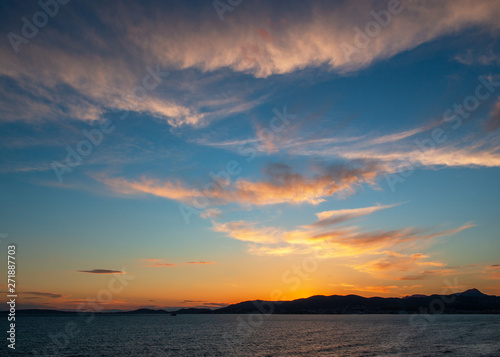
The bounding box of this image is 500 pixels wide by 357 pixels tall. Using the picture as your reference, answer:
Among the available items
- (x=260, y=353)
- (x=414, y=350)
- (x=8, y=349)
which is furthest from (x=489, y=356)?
(x=8, y=349)

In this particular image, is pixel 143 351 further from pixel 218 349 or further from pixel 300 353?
pixel 300 353

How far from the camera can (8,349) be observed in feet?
249

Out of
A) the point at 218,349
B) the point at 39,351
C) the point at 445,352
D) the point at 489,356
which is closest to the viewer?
the point at 489,356

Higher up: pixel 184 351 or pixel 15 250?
pixel 15 250

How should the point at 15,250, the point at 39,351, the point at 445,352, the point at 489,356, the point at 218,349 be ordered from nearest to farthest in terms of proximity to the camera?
1. the point at 15,250
2. the point at 489,356
3. the point at 445,352
4. the point at 39,351
5. the point at 218,349

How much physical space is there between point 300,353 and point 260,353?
30.9 feet

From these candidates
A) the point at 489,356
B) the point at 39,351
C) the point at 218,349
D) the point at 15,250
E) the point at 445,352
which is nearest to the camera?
the point at 15,250

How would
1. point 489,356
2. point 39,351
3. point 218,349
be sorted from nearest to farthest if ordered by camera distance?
point 489,356 → point 39,351 → point 218,349

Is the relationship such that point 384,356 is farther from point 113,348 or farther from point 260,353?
point 113,348

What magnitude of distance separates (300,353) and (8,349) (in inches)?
2819

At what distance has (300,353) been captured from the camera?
71562mm

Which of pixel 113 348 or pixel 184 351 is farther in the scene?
pixel 113 348

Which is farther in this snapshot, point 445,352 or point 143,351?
point 143,351

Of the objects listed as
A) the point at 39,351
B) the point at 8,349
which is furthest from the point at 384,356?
the point at 8,349
